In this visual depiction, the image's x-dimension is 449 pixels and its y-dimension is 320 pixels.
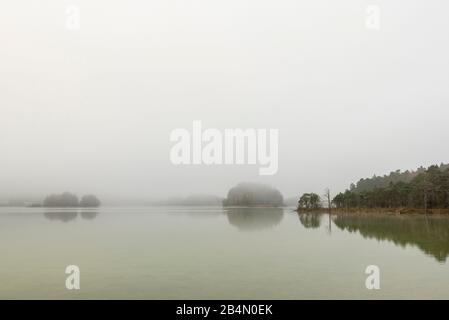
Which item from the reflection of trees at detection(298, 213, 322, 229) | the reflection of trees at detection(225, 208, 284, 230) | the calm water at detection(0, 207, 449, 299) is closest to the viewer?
the calm water at detection(0, 207, 449, 299)

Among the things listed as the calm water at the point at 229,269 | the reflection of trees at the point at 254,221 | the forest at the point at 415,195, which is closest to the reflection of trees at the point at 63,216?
the reflection of trees at the point at 254,221

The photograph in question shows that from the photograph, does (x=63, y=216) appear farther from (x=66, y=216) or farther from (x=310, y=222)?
(x=310, y=222)

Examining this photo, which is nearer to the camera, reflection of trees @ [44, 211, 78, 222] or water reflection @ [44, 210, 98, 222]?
reflection of trees @ [44, 211, 78, 222]

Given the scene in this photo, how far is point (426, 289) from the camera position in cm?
1802

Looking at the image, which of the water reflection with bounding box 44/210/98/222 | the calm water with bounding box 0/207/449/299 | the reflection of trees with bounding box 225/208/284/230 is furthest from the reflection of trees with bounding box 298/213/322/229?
the water reflection with bounding box 44/210/98/222

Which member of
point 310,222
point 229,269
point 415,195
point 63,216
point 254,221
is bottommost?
point 63,216

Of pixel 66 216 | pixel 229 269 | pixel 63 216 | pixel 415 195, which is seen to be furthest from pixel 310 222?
pixel 63 216

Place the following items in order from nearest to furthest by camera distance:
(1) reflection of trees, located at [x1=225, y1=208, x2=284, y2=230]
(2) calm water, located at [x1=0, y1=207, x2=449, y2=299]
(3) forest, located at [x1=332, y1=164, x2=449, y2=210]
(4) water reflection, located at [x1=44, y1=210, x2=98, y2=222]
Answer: (2) calm water, located at [x1=0, y1=207, x2=449, y2=299] → (1) reflection of trees, located at [x1=225, y1=208, x2=284, y2=230] → (4) water reflection, located at [x1=44, y1=210, x2=98, y2=222] → (3) forest, located at [x1=332, y1=164, x2=449, y2=210]

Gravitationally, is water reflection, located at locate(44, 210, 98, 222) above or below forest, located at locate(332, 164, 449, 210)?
below

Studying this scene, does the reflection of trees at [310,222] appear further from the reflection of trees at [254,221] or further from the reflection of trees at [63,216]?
the reflection of trees at [63,216]

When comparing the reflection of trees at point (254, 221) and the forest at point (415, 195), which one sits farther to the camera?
the forest at point (415, 195)

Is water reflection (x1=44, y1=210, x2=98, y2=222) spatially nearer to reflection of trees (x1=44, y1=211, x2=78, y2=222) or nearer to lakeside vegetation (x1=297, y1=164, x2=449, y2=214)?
reflection of trees (x1=44, y1=211, x2=78, y2=222)
